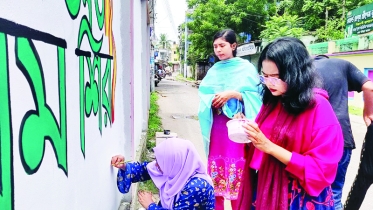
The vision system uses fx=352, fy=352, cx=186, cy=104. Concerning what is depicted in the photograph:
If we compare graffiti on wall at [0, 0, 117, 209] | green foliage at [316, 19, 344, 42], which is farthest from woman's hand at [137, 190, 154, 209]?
green foliage at [316, 19, 344, 42]

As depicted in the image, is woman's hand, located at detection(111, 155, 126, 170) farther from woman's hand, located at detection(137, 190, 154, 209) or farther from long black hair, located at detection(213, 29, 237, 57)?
long black hair, located at detection(213, 29, 237, 57)

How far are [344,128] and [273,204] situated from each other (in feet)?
4.05

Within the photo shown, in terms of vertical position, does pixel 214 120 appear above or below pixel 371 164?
above

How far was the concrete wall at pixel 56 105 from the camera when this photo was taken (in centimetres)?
96

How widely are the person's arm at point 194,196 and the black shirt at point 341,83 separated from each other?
1.22m

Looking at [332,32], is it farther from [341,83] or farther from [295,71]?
[295,71]

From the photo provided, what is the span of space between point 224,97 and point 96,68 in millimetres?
1086

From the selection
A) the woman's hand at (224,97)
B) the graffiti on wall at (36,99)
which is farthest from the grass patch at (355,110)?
the graffiti on wall at (36,99)

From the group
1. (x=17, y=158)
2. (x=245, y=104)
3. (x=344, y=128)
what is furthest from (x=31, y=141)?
(x=344, y=128)

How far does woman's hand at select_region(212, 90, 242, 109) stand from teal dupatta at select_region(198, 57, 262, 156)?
0.04m

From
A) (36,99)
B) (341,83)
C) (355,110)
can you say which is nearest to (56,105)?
(36,99)

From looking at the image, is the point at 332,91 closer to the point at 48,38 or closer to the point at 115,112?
the point at 115,112

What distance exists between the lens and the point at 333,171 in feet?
5.21

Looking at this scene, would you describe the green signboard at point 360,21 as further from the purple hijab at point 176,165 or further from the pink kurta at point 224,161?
the purple hijab at point 176,165
